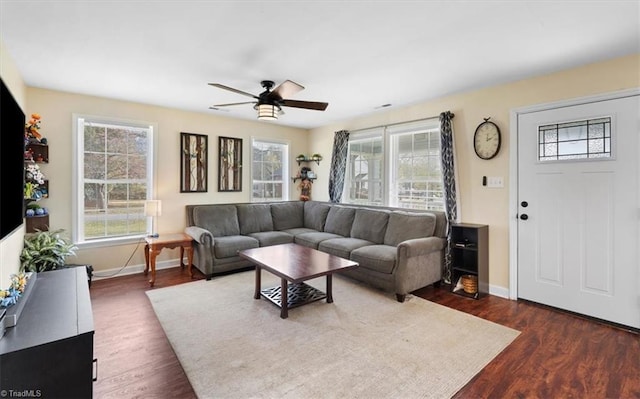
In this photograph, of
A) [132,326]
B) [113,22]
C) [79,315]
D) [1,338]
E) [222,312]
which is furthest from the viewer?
[222,312]

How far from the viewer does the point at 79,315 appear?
5.40ft

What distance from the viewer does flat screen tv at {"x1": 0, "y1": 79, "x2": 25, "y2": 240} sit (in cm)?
182

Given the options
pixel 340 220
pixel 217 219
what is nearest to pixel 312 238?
pixel 340 220

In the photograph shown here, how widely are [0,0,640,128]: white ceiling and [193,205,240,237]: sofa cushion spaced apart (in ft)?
6.10

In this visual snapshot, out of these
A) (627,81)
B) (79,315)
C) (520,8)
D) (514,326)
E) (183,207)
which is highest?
(520,8)

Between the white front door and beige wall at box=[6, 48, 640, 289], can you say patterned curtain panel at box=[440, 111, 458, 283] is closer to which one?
beige wall at box=[6, 48, 640, 289]

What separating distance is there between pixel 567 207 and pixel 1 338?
439cm

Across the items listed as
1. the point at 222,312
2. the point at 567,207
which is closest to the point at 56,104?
the point at 222,312

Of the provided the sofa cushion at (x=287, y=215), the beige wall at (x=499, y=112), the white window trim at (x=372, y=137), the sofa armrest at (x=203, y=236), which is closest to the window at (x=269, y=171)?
the sofa cushion at (x=287, y=215)

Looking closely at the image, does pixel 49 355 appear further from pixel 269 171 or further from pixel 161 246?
pixel 269 171

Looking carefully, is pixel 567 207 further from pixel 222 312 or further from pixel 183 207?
pixel 183 207

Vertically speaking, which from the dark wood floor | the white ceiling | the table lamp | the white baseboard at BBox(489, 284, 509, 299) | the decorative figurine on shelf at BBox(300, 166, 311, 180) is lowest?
the dark wood floor

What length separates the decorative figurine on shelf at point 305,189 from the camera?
6113mm

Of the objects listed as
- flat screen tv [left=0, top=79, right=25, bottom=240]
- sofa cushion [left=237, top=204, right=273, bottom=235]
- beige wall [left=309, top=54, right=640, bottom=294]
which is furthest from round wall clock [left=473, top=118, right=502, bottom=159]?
flat screen tv [left=0, top=79, right=25, bottom=240]
